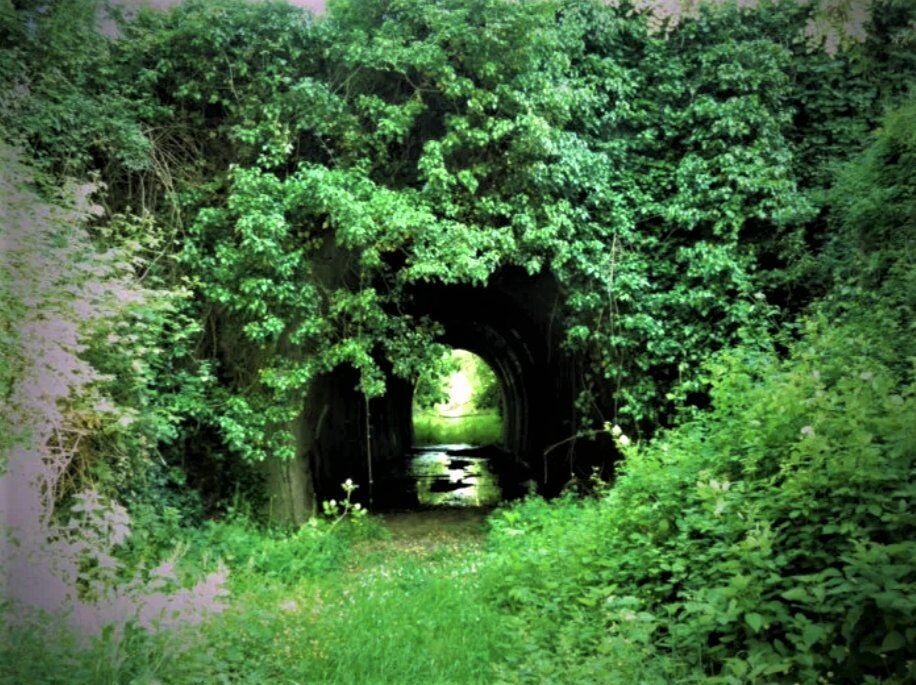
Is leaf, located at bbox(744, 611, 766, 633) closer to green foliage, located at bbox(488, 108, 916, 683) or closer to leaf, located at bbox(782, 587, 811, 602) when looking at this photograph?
green foliage, located at bbox(488, 108, 916, 683)

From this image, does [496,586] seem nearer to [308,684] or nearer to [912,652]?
[308,684]

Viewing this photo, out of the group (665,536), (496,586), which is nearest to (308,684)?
(496,586)

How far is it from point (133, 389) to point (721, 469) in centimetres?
477

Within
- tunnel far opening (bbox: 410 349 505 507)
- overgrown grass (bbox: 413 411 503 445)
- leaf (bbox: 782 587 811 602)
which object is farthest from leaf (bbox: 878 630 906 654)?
overgrown grass (bbox: 413 411 503 445)

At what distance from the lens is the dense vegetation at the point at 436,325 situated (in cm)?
414

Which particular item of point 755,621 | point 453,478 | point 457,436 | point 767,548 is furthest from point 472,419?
point 755,621

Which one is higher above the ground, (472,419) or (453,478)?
(472,419)

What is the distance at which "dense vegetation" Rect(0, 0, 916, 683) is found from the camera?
13.6 ft

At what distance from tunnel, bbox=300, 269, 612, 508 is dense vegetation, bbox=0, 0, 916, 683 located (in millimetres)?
1973

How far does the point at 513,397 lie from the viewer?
2330 cm

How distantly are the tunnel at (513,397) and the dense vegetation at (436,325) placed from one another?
6.47 feet

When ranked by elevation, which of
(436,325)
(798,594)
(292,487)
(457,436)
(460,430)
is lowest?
(457,436)

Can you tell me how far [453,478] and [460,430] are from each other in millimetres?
13900

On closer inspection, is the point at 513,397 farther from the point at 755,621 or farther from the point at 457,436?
the point at 755,621
